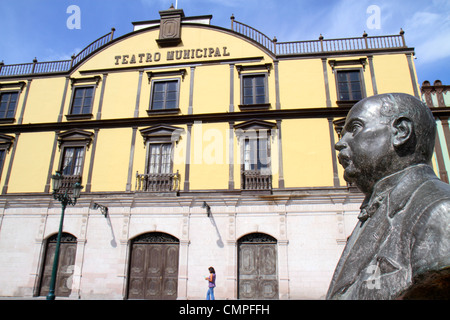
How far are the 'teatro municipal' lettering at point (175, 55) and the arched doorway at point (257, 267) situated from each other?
30.5 feet

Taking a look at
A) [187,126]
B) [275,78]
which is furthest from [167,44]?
[275,78]

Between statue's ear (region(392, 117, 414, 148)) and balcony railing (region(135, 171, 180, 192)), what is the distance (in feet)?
39.8

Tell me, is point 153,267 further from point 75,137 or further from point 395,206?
point 395,206

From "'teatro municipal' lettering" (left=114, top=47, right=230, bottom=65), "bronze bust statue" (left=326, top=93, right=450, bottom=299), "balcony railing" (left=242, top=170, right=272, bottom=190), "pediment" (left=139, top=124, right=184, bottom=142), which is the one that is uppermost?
"'teatro municipal' lettering" (left=114, top=47, right=230, bottom=65)

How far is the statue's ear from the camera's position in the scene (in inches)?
70.3

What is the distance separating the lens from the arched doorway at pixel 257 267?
11898 mm

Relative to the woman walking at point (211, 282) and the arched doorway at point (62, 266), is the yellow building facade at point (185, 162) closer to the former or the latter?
the arched doorway at point (62, 266)

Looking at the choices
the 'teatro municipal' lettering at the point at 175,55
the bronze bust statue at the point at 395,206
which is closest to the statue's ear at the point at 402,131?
the bronze bust statue at the point at 395,206

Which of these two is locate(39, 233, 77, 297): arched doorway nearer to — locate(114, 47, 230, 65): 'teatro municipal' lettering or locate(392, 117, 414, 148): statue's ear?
locate(114, 47, 230, 65): 'teatro municipal' lettering

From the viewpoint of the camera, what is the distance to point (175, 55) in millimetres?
15914

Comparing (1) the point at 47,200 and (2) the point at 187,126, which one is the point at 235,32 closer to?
(2) the point at 187,126

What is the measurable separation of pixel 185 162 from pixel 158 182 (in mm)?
1519

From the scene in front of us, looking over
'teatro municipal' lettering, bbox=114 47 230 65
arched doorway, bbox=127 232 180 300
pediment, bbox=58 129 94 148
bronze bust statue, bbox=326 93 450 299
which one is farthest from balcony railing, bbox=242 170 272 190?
bronze bust statue, bbox=326 93 450 299

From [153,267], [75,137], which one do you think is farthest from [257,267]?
[75,137]
